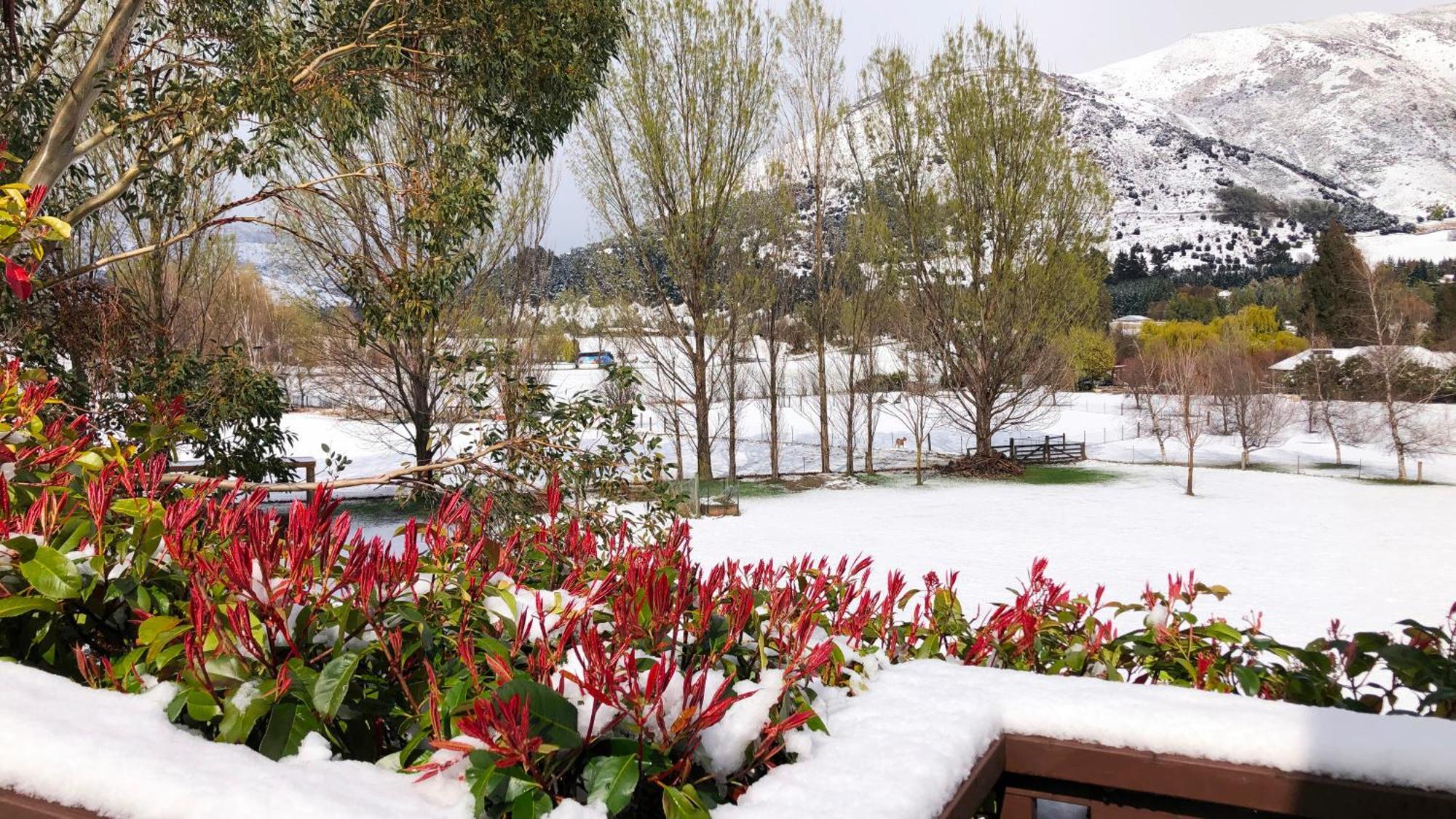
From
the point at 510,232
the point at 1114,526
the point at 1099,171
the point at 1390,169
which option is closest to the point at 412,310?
the point at 510,232

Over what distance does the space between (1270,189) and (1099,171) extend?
13178cm

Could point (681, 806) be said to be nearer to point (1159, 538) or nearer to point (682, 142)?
point (1159, 538)

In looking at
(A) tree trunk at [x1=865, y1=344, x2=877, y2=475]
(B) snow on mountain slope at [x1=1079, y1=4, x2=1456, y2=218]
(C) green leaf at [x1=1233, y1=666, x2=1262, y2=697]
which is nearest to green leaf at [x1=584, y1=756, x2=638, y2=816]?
(C) green leaf at [x1=1233, y1=666, x2=1262, y2=697]

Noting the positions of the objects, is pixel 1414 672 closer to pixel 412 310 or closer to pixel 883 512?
pixel 412 310

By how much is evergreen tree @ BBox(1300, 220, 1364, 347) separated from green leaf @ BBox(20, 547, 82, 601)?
4869cm

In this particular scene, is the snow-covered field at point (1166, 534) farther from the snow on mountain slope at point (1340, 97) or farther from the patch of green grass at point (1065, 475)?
the snow on mountain slope at point (1340, 97)

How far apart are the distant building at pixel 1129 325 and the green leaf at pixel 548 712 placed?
5853 cm

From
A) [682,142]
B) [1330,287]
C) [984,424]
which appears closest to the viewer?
[682,142]

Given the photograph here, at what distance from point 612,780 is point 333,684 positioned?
340 mm

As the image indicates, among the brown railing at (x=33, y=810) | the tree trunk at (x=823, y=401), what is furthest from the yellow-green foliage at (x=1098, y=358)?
the brown railing at (x=33, y=810)

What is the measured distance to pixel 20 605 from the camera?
997 mm

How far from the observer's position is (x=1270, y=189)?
122688 mm

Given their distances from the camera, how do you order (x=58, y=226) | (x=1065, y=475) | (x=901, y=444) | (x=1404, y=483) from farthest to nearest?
1. (x=901, y=444)
2. (x=1404, y=483)
3. (x=1065, y=475)
4. (x=58, y=226)

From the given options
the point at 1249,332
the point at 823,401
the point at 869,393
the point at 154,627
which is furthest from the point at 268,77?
the point at 1249,332
